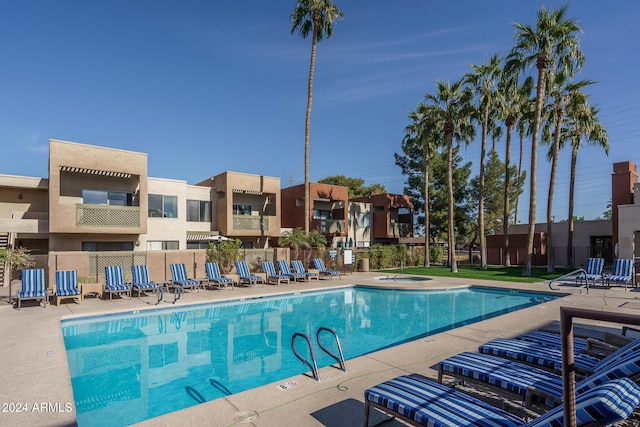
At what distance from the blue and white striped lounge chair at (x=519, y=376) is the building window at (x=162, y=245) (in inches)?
834

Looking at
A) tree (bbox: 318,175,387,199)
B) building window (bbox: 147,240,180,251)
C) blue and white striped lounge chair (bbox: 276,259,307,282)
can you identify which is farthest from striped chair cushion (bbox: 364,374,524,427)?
tree (bbox: 318,175,387,199)

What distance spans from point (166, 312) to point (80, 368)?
4968mm

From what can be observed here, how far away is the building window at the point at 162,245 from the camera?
73.2ft

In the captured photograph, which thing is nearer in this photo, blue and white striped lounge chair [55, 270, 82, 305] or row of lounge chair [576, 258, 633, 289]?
blue and white striped lounge chair [55, 270, 82, 305]

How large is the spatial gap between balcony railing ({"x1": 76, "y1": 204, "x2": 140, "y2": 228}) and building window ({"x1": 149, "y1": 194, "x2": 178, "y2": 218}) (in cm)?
209

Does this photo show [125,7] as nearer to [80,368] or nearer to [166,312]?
[166,312]

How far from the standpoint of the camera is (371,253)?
1062 inches

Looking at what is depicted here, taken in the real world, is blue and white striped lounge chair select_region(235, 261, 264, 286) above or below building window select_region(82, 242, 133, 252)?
below

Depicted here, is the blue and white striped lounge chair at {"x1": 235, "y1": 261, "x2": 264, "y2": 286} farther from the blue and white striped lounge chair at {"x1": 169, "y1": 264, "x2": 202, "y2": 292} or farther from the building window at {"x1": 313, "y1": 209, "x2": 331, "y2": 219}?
the building window at {"x1": 313, "y1": 209, "x2": 331, "y2": 219}

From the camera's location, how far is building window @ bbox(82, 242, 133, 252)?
20031 mm

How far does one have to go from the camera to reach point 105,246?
814 inches

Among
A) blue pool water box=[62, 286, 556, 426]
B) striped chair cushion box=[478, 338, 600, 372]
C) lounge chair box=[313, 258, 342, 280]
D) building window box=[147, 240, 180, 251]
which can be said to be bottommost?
blue pool water box=[62, 286, 556, 426]

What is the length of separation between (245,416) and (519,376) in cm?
324

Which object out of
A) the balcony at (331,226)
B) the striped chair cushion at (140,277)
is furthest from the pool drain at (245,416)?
the balcony at (331,226)
